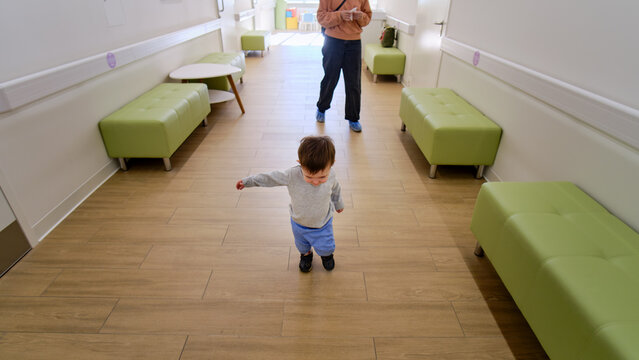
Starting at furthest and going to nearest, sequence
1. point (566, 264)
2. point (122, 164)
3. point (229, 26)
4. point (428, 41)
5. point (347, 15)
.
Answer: point (229, 26), point (428, 41), point (347, 15), point (122, 164), point (566, 264)

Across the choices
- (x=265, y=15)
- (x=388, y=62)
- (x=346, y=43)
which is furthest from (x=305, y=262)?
(x=265, y=15)

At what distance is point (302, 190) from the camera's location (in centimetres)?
161

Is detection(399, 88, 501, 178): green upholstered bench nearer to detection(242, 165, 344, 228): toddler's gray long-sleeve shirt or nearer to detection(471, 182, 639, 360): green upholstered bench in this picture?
detection(471, 182, 639, 360): green upholstered bench

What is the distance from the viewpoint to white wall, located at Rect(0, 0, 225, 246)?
6.38 ft

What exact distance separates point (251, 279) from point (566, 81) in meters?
2.09

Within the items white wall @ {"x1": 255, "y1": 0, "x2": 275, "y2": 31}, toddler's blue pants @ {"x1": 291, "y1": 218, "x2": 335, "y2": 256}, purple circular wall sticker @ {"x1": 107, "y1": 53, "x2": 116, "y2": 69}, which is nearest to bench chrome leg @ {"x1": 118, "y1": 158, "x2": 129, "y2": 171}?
purple circular wall sticker @ {"x1": 107, "y1": 53, "x2": 116, "y2": 69}

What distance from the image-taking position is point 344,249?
6.70 ft

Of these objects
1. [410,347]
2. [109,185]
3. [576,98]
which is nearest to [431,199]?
[576,98]

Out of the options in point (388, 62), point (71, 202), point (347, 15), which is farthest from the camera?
point (388, 62)

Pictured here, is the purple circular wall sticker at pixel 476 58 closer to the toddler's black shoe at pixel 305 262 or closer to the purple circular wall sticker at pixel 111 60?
the toddler's black shoe at pixel 305 262

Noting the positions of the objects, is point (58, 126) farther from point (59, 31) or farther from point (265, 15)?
point (265, 15)

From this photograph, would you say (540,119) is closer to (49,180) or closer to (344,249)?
(344,249)

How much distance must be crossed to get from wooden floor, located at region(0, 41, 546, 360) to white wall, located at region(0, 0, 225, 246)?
0.49 ft

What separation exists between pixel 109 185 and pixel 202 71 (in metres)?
1.89
